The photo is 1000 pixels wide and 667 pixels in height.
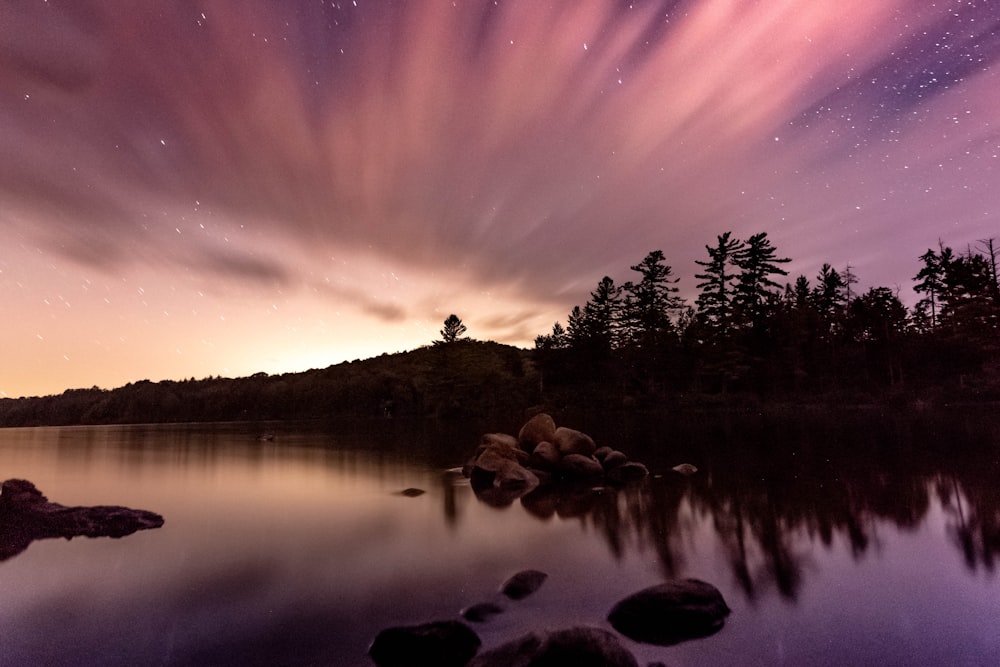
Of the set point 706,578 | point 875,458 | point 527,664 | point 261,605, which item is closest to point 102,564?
point 261,605

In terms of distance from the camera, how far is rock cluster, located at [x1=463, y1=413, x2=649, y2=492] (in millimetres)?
23516

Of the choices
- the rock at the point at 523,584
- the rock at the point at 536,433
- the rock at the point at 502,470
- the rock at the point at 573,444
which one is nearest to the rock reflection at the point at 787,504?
the rock at the point at 502,470

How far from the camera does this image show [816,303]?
286ft

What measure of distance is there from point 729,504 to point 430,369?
361 ft

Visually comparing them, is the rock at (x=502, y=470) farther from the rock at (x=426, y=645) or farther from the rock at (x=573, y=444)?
the rock at (x=426, y=645)

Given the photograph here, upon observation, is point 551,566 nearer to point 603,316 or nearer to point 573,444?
point 573,444

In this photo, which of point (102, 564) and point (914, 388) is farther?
point (914, 388)

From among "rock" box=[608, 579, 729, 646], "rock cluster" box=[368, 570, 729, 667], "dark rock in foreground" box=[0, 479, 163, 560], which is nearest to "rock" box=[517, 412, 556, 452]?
"dark rock in foreground" box=[0, 479, 163, 560]

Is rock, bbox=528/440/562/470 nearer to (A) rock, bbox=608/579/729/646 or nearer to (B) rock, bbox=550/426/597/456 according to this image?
(B) rock, bbox=550/426/597/456

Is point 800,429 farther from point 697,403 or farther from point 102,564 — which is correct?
point 102,564

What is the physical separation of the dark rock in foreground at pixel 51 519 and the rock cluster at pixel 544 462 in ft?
45.6

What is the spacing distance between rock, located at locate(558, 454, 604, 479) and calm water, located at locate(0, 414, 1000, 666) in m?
3.07

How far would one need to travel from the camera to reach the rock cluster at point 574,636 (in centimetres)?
615

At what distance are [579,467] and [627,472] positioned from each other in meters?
2.37
